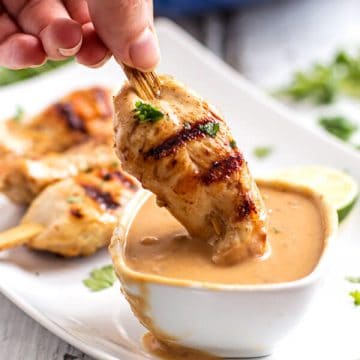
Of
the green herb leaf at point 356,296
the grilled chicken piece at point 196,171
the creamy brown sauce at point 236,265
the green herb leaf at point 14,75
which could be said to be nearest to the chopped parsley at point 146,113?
the grilled chicken piece at point 196,171

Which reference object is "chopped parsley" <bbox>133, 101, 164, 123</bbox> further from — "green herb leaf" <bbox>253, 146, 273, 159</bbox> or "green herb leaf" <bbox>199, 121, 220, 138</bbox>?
"green herb leaf" <bbox>253, 146, 273, 159</bbox>

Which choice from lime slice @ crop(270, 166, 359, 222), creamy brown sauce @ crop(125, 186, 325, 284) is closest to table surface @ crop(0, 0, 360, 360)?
lime slice @ crop(270, 166, 359, 222)

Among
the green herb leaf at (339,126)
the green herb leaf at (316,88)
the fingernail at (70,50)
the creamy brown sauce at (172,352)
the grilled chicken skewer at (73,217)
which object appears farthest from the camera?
the green herb leaf at (316,88)

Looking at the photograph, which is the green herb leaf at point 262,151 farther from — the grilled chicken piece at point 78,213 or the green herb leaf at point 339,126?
the grilled chicken piece at point 78,213

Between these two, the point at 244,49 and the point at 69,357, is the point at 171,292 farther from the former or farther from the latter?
the point at 244,49

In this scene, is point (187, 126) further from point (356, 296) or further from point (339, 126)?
point (339, 126)

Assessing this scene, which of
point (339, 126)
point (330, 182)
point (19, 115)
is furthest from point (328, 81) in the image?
point (19, 115)

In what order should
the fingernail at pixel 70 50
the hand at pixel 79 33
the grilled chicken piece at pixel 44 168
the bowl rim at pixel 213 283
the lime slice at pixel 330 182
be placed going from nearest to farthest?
the bowl rim at pixel 213 283, the hand at pixel 79 33, the fingernail at pixel 70 50, the lime slice at pixel 330 182, the grilled chicken piece at pixel 44 168
